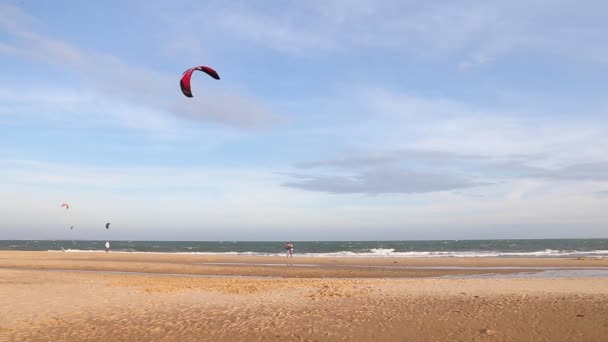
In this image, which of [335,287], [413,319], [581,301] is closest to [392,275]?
[335,287]

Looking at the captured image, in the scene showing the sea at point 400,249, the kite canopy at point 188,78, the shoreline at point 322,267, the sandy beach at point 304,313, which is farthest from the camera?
the sea at point 400,249

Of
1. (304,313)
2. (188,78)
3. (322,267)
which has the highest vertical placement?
(188,78)

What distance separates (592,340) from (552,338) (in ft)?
2.12

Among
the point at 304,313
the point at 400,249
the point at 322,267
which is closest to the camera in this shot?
the point at 304,313

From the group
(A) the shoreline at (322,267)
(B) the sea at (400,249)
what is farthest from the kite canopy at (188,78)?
(B) the sea at (400,249)

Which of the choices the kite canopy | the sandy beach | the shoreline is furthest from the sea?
the kite canopy

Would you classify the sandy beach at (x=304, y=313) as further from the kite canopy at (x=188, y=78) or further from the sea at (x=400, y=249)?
the sea at (x=400, y=249)

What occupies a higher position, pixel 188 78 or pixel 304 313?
pixel 188 78

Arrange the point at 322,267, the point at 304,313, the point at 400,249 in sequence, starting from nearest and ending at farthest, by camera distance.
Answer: the point at 304,313
the point at 322,267
the point at 400,249

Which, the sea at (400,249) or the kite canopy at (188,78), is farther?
the sea at (400,249)

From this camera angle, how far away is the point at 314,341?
874 cm

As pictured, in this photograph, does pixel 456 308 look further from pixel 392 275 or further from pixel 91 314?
pixel 392 275

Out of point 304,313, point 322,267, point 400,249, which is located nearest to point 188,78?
point 304,313

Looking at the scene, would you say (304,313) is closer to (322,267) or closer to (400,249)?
(322,267)
